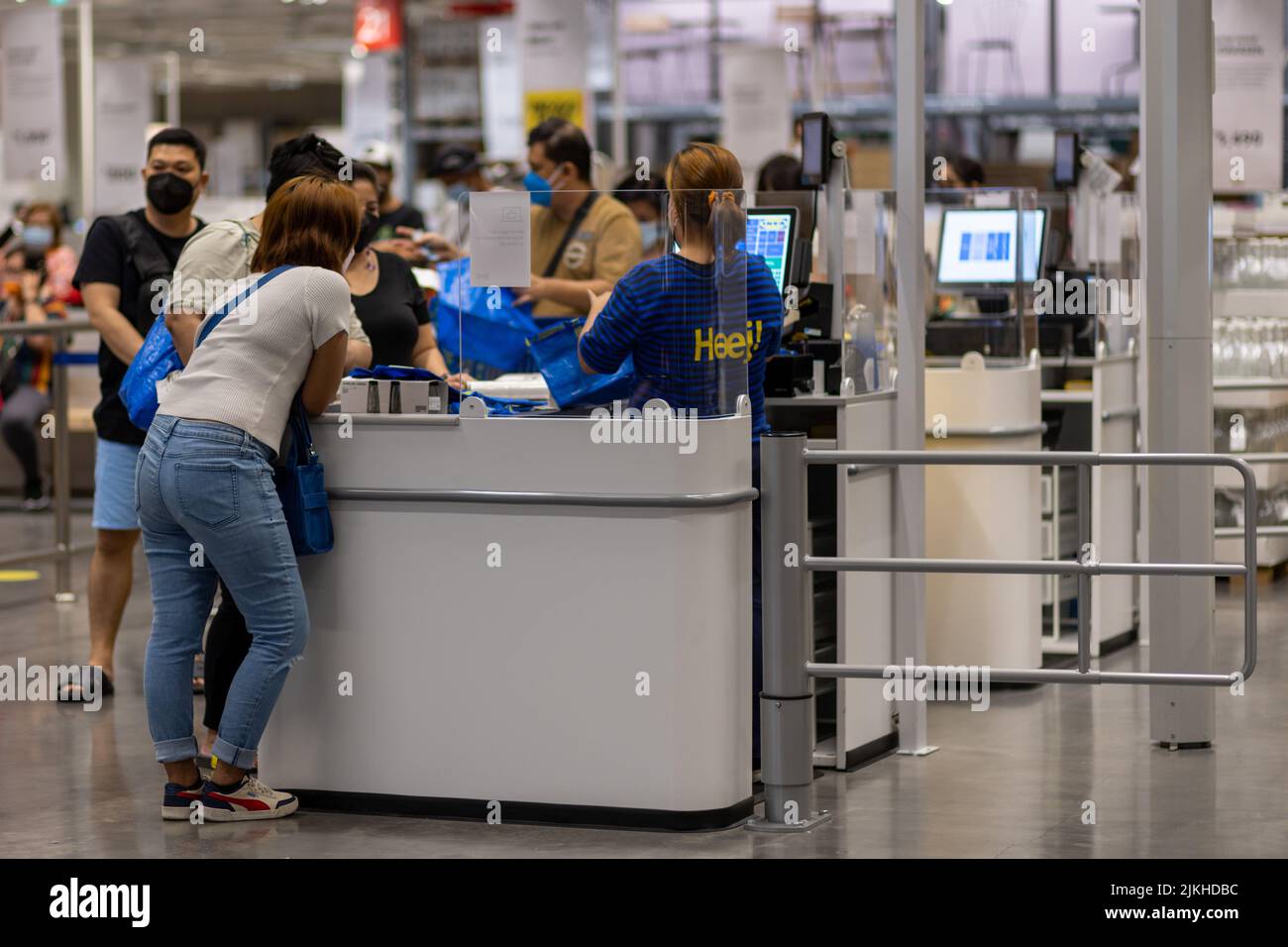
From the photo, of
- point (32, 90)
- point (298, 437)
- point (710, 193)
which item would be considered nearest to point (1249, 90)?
point (710, 193)

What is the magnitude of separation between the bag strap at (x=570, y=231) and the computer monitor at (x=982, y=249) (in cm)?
172

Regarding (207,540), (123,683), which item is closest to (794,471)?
(207,540)

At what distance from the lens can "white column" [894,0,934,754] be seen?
518cm

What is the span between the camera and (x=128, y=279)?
5.89m

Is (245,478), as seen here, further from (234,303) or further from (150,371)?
(150,371)

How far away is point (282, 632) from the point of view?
4406 millimetres

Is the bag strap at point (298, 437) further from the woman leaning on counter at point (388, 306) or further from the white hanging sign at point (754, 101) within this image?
the white hanging sign at point (754, 101)

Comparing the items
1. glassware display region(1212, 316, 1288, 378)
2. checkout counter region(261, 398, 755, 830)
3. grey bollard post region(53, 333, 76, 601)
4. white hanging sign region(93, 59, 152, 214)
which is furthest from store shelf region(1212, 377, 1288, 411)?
white hanging sign region(93, 59, 152, 214)

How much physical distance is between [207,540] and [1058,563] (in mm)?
1959

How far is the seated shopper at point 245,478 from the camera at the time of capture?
4309mm

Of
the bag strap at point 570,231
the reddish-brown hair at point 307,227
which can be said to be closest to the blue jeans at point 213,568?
the reddish-brown hair at point 307,227

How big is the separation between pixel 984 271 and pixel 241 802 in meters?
3.35

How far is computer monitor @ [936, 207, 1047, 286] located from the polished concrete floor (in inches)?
57.7

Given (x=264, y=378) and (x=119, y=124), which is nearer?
(x=264, y=378)
